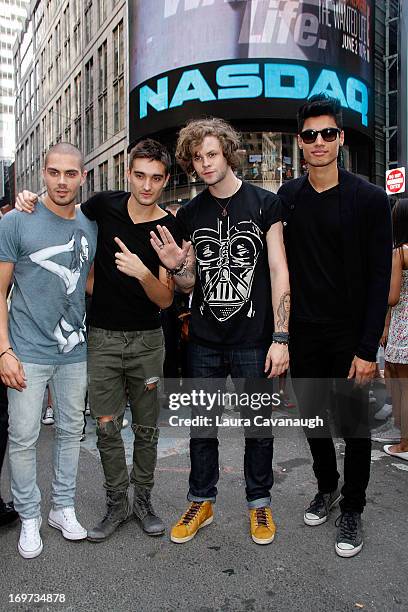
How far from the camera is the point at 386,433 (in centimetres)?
485

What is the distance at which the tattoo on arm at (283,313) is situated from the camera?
279 centimetres

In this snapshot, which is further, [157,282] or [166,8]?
[166,8]

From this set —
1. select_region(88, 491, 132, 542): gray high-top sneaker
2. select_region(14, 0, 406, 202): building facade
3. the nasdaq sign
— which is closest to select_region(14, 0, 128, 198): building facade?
select_region(14, 0, 406, 202): building facade

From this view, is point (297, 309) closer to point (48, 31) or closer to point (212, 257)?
point (212, 257)

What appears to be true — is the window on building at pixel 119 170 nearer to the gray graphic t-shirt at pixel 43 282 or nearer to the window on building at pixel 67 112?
the window on building at pixel 67 112

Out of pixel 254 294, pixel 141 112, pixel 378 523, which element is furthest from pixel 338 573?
pixel 141 112

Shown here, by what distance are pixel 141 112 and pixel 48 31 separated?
29.3 metres

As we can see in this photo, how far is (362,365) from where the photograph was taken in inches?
107

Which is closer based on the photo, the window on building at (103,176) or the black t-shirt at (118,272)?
the black t-shirt at (118,272)

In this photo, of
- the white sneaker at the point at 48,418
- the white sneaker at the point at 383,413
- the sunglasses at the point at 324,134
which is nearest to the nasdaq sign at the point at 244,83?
the white sneaker at the point at 383,413

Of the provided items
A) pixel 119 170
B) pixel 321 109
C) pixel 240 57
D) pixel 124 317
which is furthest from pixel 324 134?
pixel 119 170

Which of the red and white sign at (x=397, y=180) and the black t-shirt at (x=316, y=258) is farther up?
the red and white sign at (x=397, y=180)

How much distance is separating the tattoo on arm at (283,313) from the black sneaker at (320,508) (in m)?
1.16

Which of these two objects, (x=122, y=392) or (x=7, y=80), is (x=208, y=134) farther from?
(x=7, y=80)
